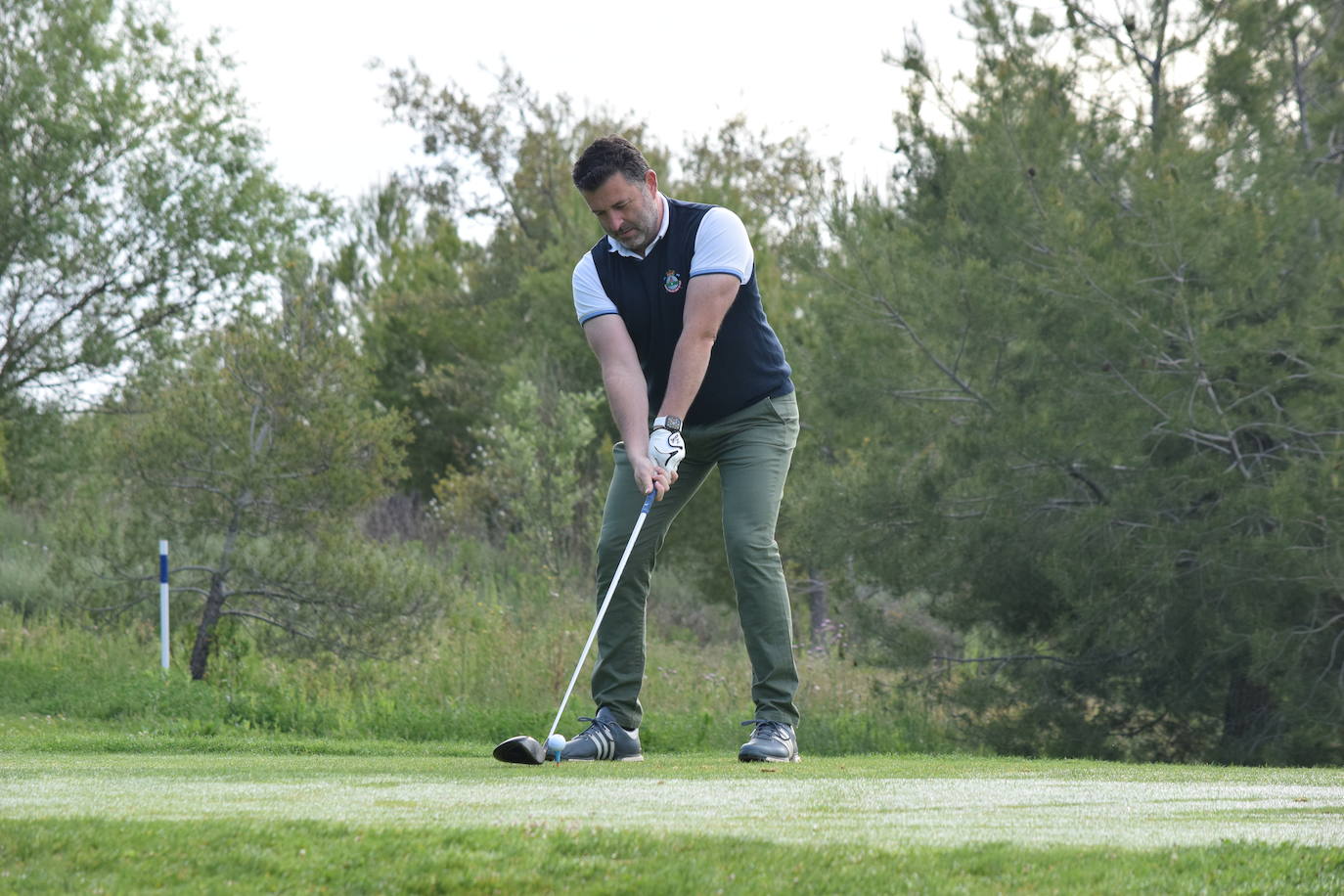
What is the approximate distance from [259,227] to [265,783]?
19809 mm

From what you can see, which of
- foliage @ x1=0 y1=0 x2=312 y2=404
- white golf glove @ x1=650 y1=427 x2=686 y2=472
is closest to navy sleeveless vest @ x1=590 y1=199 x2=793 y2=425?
white golf glove @ x1=650 y1=427 x2=686 y2=472

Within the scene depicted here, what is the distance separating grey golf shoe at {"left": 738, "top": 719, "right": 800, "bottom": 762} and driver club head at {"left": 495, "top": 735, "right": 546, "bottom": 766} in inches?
27.6

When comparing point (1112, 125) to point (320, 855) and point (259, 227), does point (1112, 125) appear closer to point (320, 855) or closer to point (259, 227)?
point (320, 855)

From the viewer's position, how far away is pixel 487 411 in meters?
24.5

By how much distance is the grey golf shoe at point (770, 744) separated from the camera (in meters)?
5.29

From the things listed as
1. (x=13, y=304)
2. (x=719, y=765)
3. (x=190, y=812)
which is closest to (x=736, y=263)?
(x=719, y=765)

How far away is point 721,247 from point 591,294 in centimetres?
52

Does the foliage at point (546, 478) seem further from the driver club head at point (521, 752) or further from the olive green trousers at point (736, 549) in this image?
the driver club head at point (521, 752)

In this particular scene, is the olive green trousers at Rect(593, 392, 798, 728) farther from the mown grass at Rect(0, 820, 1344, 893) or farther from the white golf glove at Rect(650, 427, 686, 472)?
the mown grass at Rect(0, 820, 1344, 893)

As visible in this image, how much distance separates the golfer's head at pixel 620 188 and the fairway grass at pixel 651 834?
6.40 feet

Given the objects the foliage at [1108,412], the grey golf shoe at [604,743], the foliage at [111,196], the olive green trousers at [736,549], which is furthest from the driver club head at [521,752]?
the foliage at [111,196]

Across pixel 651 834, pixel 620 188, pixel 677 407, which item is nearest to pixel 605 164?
pixel 620 188

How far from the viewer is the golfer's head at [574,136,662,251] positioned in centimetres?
529

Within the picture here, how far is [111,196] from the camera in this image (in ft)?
71.4
